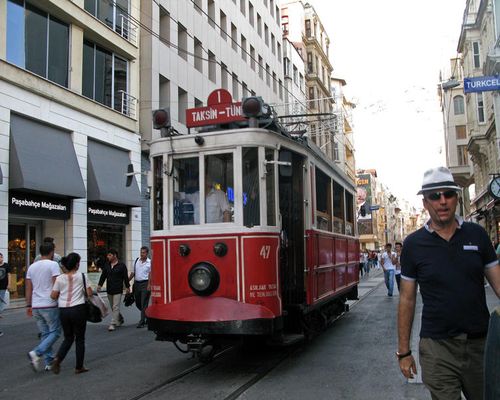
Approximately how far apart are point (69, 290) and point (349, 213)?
697 cm

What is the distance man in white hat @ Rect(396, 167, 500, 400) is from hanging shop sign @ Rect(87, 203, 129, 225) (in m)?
15.3

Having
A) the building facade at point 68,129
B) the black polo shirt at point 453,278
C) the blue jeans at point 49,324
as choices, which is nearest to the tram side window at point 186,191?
the blue jeans at point 49,324

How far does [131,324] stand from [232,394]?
21.5ft

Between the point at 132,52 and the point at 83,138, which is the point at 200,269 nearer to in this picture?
the point at 83,138

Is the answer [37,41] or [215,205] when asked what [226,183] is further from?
[37,41]

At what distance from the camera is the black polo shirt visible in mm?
3158

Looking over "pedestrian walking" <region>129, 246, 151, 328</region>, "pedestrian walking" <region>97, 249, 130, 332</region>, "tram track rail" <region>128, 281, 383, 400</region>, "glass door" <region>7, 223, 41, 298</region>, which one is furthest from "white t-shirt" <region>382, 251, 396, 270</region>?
"glass door" <region>7, 223, 41, 298</region>

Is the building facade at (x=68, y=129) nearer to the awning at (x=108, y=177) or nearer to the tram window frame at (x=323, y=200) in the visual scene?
the awning at (x=108, y=177)

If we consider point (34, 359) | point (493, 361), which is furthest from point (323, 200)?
point (493, 361)

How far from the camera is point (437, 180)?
132 inches

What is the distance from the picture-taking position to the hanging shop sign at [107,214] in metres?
17.5

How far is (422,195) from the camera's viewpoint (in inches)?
135

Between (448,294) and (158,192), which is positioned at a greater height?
(158,192)

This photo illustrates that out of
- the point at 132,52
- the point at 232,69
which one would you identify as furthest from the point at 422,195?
the point at 232,69
